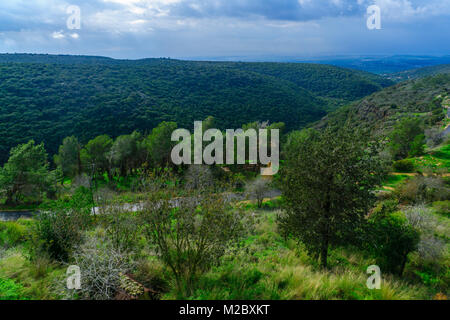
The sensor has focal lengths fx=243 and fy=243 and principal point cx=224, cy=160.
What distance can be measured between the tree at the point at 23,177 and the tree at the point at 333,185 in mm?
29160

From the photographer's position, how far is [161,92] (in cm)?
8344

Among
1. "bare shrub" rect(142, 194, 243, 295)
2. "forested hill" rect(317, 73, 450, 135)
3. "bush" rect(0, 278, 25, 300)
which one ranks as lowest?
"bush" rect(0, 278, 25, 300)

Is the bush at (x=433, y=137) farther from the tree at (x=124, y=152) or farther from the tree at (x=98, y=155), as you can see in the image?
the tree at (x=98, y=155)

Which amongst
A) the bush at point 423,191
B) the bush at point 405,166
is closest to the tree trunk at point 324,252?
the bush at point 423,191

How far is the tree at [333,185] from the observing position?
6879 mm

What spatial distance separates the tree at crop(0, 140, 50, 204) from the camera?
85.1 ft

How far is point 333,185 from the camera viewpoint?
22.8 ft

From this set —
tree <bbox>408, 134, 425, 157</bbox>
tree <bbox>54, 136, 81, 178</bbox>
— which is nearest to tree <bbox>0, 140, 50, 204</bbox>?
tree <bbox>54, 136, 81, 178</bbox>

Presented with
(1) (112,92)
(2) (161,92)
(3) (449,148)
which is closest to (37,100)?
(1) (112,92)

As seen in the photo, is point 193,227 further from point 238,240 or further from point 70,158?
point 70,158

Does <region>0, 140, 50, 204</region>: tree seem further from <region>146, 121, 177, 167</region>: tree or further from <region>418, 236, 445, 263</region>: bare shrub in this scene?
<region>418, 236, 445, 263</region>: bare shrub

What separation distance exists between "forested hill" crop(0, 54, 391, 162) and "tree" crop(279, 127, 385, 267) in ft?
169

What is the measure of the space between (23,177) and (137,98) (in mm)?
49162
